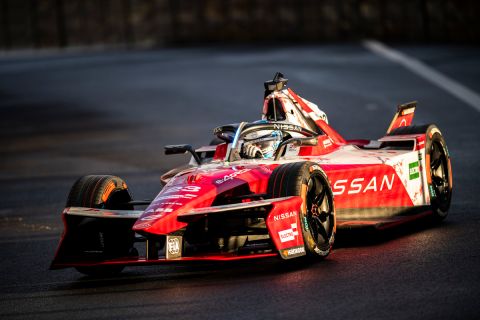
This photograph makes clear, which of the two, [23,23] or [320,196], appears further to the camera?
[23,23]

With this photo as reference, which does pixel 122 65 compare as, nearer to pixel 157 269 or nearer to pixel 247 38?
pixel 247 38

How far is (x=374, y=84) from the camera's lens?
93.3 ft

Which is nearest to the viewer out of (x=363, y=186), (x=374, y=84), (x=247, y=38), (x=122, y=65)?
(x=363, y=186)

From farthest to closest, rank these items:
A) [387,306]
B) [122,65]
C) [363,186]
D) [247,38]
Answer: [247,38] → [122,65] → [363,186] → [387,306]

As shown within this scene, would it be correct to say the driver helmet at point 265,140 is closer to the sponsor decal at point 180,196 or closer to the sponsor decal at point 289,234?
the sponsor decal at point 180,196

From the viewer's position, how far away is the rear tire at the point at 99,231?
10336 mm

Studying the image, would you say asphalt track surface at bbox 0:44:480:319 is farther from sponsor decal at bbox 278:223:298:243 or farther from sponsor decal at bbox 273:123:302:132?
sponsor decal at bbox 273:123:302:132

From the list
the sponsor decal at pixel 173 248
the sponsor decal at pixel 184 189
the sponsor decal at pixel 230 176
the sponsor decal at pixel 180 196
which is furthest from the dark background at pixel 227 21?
the sponsor decal at pixel 173 248

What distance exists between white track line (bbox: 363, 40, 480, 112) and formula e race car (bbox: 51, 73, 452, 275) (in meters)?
11.3

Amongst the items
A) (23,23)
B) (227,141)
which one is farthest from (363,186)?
(23,23)

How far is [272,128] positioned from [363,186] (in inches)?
41.8

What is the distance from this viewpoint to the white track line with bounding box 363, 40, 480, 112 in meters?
25.0

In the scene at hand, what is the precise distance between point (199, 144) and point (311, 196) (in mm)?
10285

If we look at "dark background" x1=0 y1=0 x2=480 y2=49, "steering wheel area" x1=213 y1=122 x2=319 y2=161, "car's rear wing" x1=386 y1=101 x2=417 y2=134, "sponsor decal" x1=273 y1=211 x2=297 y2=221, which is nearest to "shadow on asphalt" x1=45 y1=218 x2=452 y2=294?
"sponsor decal" x1=273 y1=211 x2=297 y2=221
